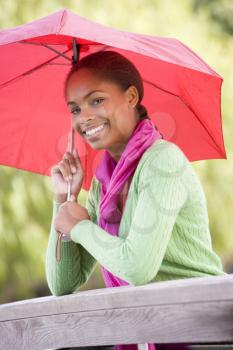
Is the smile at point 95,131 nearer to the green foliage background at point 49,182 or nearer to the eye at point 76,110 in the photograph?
the eye at point 76,110

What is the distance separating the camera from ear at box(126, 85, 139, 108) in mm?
2342

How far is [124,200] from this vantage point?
2209mm

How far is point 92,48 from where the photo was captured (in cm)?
263

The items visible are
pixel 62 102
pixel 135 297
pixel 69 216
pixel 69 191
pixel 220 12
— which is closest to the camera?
pixel 135 297

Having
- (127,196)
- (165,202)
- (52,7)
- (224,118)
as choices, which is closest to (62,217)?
(127,196)

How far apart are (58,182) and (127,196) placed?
33cm

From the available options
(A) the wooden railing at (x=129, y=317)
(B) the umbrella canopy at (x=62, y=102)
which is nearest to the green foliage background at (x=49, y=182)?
(B) the umbrella canopy at (x=62, y=102)

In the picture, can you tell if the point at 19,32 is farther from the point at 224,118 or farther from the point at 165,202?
the point at 224,118

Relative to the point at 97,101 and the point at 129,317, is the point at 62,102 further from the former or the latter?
the point at 129,317

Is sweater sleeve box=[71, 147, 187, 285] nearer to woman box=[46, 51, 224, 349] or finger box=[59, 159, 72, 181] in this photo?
woman box=[46, 51, 224, 349]

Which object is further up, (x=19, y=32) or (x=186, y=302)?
(x=19, y=32)

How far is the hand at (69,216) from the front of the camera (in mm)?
2143

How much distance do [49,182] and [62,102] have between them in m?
4.48

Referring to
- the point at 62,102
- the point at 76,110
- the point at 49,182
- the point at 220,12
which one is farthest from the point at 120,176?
the point at 220,12
